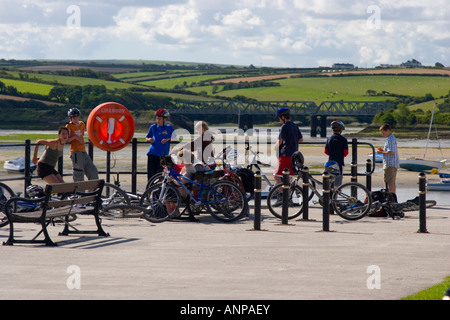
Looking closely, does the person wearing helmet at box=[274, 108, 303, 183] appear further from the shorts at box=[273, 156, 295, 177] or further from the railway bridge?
the railway bridge

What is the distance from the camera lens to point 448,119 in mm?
121000

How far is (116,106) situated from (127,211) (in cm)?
327

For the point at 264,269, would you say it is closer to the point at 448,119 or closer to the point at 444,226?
the point at 444,226

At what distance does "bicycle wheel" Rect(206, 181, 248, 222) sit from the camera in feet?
42.5

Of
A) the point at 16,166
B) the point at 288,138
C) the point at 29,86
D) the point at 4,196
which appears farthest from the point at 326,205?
the point at 29,86

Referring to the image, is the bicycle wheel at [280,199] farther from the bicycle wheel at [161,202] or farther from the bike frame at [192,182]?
the bicycle wheel at [161,202]

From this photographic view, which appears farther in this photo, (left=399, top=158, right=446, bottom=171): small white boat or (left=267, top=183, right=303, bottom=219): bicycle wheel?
(left=399, top=158, right=446, bottom=171): small white boat

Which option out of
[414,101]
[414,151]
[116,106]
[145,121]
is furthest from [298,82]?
[116,106]

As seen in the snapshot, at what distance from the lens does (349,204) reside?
44.6ft

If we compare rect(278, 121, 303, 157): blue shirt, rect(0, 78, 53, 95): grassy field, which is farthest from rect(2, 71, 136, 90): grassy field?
rect(278, 121, 303, 157): blue shirt

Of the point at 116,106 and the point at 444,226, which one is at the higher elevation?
the point at 116,106

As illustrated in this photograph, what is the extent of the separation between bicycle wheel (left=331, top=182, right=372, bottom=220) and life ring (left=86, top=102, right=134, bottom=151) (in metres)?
4.57
